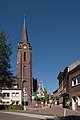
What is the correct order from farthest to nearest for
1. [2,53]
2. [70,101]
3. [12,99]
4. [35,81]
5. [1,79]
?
[35,81], [12,99], [70,101], [1,79], [2,53]

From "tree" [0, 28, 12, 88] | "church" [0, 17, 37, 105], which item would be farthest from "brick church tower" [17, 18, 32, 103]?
"tree" [0, 28, 12, 88]

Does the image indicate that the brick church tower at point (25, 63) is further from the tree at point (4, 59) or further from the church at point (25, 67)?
the tree at point (4, 59)

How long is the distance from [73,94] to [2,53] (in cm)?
1332

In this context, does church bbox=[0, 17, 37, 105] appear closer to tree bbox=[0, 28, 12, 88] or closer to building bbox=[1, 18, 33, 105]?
building bbox=[1, 18, 33, 105]

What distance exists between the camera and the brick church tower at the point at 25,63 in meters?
110

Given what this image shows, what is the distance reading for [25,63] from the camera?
374ft

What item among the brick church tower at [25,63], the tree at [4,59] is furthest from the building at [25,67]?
the tree at [4,59]

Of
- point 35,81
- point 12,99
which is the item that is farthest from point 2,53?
point 35,81

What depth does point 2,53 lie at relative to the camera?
133ft

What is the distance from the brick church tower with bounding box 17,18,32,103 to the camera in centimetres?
10994

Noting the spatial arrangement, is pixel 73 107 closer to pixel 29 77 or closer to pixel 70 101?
pixel 70 101

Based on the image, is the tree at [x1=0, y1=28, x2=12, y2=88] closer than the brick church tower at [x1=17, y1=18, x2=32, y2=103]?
Yes

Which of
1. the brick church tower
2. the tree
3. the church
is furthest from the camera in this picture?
the brick church tower

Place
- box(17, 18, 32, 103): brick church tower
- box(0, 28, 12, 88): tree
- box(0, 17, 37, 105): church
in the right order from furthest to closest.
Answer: box(17, 18, 32, 103): brick church tower, box(0, 17, 37, 105): church, box(0, 28, 12, 88): tree
